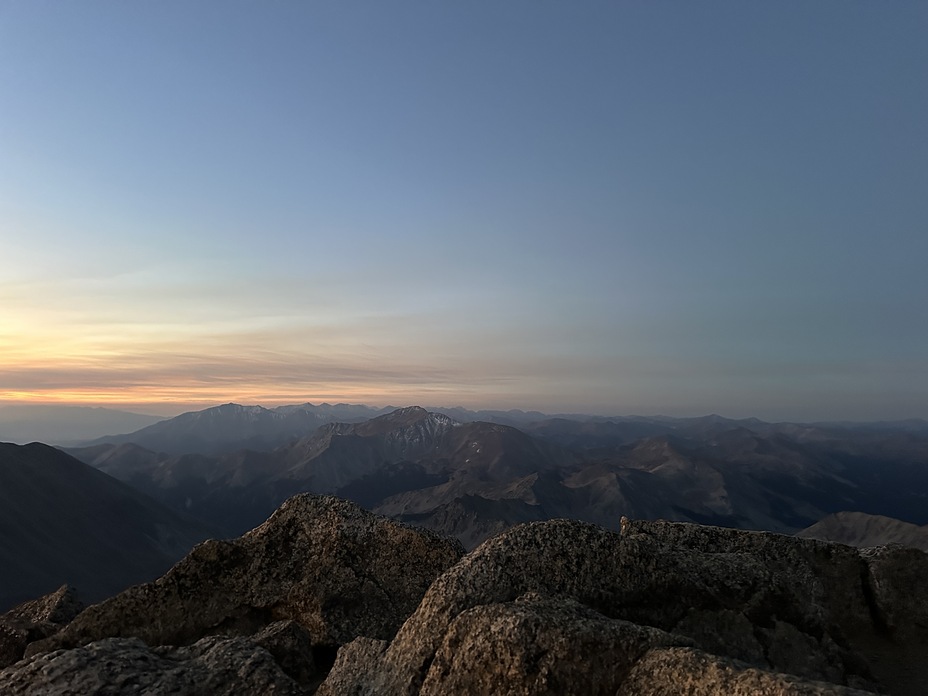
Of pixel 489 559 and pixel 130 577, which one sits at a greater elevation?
pixel 489 559

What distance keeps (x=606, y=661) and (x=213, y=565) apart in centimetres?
1394

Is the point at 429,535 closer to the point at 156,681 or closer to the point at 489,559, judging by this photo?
the point at 489,559

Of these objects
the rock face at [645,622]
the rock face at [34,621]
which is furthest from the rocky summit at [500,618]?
the rock face at [34,621]

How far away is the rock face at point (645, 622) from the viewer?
9.34m

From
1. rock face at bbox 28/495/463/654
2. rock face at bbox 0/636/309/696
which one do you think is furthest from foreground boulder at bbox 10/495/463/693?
rock face at bbox 0/636/309/696


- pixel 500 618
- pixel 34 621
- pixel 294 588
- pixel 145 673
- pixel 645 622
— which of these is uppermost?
pixel 500 618

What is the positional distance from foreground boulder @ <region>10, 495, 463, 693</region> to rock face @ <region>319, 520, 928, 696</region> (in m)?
4.29

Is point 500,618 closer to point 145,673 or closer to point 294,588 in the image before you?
point 145,673

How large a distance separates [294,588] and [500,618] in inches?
390

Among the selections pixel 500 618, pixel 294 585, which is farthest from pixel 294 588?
pixel 500 618

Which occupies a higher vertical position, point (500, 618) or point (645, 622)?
point (500, 618)

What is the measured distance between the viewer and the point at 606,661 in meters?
9.49

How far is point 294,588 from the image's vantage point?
17781 millimetres

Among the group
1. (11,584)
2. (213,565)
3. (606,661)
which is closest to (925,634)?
(606,661)
